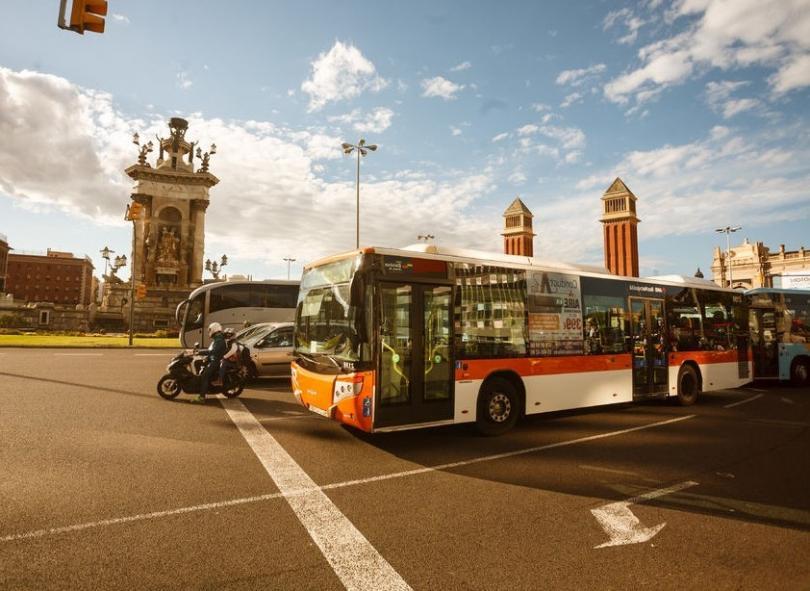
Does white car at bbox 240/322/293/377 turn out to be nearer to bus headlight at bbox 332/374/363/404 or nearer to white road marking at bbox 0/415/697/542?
bus headlight at bbox 332/374/363/404

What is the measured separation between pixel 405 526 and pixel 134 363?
16790 mm

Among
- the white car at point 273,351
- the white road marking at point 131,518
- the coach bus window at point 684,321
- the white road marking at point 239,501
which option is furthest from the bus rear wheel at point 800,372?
the white road marking at point 131,518

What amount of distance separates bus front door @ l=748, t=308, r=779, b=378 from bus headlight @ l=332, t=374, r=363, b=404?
13490mm

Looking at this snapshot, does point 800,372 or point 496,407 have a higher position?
point 800,372

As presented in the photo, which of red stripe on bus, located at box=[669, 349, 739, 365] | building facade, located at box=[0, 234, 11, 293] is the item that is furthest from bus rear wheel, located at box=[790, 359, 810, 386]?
building facade, located at box=[0, 234, 11, 293]

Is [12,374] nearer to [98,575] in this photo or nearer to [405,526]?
[98,575]

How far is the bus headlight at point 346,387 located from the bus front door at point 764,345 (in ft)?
44.3

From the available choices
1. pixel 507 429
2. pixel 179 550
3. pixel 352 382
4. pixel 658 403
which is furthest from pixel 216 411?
pixel 658 403

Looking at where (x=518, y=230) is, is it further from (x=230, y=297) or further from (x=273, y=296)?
(x=230, y=297)

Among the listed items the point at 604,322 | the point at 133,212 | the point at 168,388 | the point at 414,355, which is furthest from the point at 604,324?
the point at 133,212

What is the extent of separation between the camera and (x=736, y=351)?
1189 cm

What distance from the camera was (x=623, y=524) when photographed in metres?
4.23

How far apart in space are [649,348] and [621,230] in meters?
39.2

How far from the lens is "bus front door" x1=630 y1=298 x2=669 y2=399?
32.1 feet
